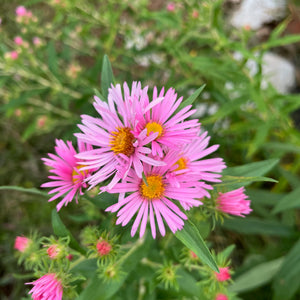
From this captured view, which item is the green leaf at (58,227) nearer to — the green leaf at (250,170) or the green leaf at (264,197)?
the green leaf at (250,170)

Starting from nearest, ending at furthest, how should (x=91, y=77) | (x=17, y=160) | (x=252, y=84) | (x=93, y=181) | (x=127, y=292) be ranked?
1. (x=93, y=181)
2. (x=127, y=292)
3. (x=252, y=84)
4. (x=91, y=77)
5. (x=17, y=160)

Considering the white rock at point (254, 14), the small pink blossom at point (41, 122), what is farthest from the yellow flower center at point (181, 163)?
the white rock at point (254, 14)

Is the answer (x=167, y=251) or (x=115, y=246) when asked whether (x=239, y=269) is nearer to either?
(x=167, y=251)

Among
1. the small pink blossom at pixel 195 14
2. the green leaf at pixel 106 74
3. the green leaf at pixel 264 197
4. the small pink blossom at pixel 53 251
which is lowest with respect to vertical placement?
the small pink blossom at pixel 53 251

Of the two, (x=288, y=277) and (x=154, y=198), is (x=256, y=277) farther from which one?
(x=154, y=198)

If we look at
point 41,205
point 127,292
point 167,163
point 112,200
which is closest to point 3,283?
point 41,205
